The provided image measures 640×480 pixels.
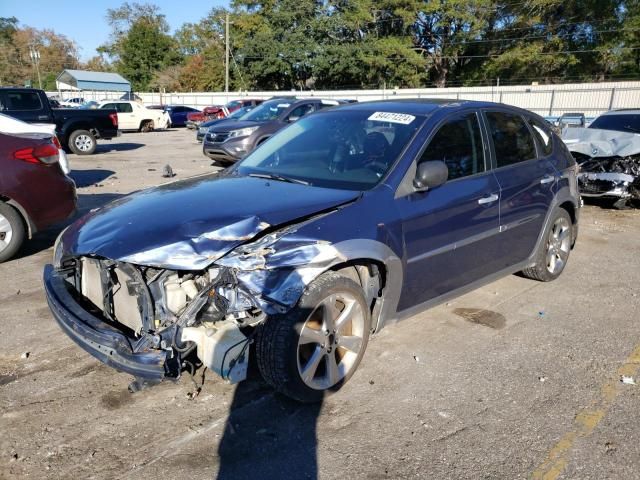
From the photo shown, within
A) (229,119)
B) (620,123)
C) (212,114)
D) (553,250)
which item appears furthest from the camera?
(212,114)

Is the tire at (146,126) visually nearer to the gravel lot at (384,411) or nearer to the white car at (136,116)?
the white car at (136,116)

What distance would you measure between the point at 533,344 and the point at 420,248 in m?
1.26

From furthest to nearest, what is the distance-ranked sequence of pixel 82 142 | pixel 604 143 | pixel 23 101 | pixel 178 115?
1. pixel 178 115
2. pixel 82 142
3. pixel 23 101
4. pixel 604 143

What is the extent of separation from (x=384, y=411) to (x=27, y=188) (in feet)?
14.7

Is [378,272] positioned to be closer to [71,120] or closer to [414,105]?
[414,105]

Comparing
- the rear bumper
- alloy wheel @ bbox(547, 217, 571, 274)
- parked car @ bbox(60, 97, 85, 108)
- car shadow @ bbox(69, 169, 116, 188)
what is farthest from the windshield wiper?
parked car @ bbox(60, 97, 85, 108)

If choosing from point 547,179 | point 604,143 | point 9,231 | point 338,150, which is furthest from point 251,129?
point 338,150

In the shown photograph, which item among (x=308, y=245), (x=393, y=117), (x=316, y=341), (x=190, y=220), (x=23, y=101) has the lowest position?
(x=316, y=341)

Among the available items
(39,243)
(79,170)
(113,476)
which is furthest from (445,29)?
(113,476)

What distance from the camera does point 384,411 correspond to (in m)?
3.15

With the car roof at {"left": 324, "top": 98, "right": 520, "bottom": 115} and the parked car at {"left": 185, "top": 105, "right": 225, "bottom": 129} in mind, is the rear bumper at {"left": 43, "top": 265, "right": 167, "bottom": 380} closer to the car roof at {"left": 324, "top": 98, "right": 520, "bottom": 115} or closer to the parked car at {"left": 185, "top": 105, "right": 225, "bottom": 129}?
the car roof at {"left": 324, "top": 98, "right": 520, "bottom": 115}

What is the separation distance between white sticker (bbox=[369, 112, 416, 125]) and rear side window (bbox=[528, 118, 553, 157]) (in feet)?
5.32

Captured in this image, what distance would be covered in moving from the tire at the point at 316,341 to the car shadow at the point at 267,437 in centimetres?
15

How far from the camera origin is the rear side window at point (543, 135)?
16.5 feet
